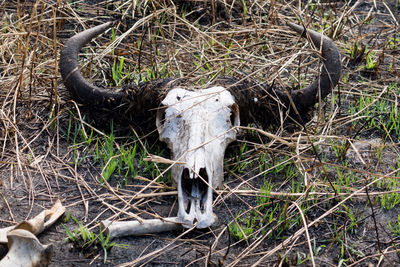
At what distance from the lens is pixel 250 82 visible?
4.84 metres

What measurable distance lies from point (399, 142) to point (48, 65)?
288cm

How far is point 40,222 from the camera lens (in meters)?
3.86

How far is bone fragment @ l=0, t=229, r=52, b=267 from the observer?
3427 millimetres

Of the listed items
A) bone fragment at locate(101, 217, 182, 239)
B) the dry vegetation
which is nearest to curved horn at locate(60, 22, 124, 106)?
the dry vegetation

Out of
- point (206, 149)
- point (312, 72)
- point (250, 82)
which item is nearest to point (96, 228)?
point (206, 149)

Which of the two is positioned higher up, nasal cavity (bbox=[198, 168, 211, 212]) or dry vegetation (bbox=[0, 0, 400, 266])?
nasal cavity (bbox=[198, 168, 211, 212])

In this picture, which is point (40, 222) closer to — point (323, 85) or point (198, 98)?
point (198, 98)

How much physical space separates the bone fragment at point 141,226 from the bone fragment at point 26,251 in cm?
50

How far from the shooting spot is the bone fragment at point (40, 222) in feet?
12.1

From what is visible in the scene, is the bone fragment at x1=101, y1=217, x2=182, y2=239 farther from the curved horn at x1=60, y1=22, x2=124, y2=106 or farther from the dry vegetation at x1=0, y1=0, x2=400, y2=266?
the curved horn at x1=60, y1=22, x2=124, y2=106

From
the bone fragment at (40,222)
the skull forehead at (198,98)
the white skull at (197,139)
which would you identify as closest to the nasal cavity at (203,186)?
the white skull at (197,139)

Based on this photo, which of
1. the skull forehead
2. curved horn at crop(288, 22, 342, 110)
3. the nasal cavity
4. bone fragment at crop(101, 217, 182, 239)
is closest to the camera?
bone fragment at crop(101, 217, 182, 239)

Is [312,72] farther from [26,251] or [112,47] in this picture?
[26,251]

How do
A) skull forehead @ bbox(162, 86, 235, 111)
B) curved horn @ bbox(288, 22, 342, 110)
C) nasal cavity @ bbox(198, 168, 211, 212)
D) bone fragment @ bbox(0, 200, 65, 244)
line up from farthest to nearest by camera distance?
curved horn @ bbox(288, 22, 342, 110), skull forehead @ bbox(162, 86, 235, 111), nasal cavity @ bbox(198, 168, 211, 212), bone fragment @ bbox(0, 200, 65, 244)
